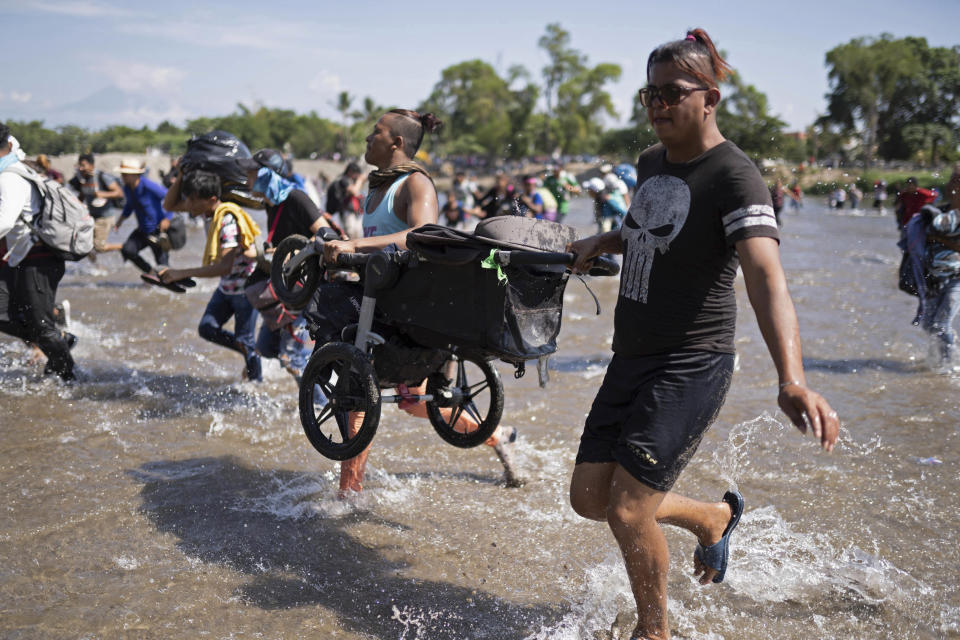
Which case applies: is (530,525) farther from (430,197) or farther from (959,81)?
(959,81)

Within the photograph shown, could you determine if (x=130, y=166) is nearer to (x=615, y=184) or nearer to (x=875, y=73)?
(x=615, y=184)

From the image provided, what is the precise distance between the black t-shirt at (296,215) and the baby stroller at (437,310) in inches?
47.6

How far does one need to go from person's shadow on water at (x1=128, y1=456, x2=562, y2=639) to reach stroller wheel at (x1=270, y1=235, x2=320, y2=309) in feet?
4.01

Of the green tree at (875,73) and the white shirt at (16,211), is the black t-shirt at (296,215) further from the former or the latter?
the green tree at (875,73)

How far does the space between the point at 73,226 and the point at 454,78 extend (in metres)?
121

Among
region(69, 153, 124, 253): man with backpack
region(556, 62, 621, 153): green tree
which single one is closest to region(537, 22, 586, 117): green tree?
region(556, 62, 621, 153): green tree

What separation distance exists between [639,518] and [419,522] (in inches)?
74.4

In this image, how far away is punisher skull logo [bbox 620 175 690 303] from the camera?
2.72 m

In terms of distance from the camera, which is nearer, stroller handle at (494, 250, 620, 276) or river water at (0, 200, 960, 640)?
stroller handle at (494, 250, 620, 276)

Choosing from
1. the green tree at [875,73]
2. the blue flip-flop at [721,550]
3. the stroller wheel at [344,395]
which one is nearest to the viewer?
the blue flip-flop at [721,550]

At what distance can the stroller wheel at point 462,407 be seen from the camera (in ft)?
12.8

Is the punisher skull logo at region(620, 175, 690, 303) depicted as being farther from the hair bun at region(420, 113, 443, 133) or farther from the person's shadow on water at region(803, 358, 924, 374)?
the person's shadow on water at region(803, 358, 924, 374)

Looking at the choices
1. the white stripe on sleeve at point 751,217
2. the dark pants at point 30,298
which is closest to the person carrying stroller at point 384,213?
the white stripe on sleeve at point 751,217

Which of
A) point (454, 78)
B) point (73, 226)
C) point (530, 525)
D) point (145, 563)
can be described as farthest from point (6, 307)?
point (454, 78)
